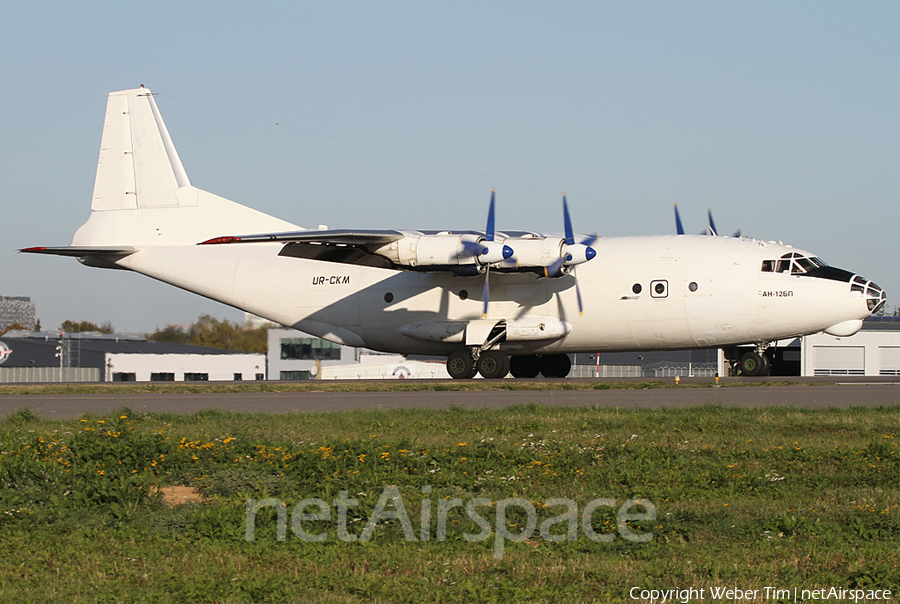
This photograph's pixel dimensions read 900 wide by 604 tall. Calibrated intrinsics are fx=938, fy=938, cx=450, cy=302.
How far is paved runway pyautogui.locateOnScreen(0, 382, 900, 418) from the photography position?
19.9 meters

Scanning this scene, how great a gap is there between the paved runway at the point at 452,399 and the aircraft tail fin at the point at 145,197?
10.7 m

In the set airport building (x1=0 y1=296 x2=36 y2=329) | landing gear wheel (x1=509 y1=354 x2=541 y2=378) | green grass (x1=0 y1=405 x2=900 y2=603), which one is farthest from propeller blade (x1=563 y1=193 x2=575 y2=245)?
airport building (x1=0 y1=296 x2=36 y2=329)

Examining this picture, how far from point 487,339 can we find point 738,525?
70.3 feet

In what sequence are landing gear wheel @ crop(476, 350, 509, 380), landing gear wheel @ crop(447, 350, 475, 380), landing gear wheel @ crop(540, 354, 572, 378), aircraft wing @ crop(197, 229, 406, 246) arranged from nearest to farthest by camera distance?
aircraft wing @ crop(197, 229, 406, 246)
landing gear wheel @ crop(476, 350, 509, 380)
landing gear wheel @ crop(447, 350, 475, 380)
landing gear wheel @ crop(540, 354, 572, 378)

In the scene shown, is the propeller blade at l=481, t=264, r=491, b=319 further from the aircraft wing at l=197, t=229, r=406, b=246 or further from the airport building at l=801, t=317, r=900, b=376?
the airport building at l=801, t=317, r=900, b=376

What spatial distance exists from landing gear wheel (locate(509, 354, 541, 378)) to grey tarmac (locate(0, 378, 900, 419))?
847 cm

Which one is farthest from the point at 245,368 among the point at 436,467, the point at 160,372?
the point at 436,467

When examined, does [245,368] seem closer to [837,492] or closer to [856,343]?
[856,343]

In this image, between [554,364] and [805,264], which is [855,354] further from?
[805,264]

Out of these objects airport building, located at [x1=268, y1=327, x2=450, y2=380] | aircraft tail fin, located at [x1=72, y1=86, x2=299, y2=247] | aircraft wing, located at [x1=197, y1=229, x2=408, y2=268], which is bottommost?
airport building, located at [x1=268, y1=327, x2=450, y2=380]

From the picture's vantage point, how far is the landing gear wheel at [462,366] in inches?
1203

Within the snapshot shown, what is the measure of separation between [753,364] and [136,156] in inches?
920

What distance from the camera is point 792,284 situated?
90.8 ft

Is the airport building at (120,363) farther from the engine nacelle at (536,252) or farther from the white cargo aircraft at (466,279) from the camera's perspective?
the engine nacelle at (536,252)
